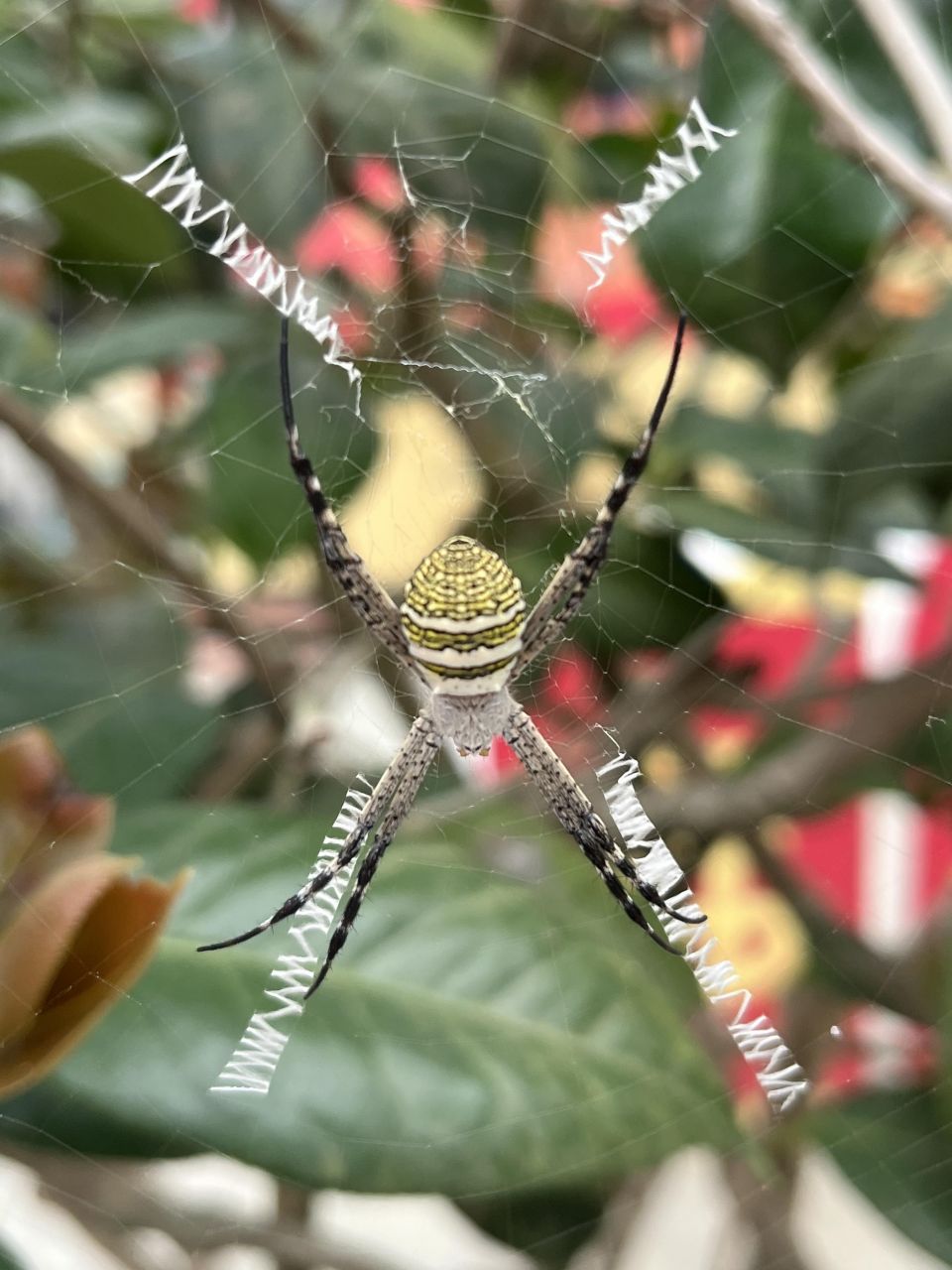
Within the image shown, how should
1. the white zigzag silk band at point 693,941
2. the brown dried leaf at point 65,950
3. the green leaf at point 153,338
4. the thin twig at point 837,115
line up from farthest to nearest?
the white zigzag silk band at point 693,941 → the green leaf at point 153,338 → the thin twig at point 837,115 → the brown dried leaf at point 65,950

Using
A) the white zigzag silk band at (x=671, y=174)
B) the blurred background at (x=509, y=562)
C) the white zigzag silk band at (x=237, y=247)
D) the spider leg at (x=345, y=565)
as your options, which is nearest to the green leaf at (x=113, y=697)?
the blurred background at (x=509, y=562)

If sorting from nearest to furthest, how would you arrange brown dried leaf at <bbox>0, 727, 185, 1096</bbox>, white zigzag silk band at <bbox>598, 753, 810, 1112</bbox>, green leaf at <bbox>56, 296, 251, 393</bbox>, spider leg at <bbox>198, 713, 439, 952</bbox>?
brown dried leaf at <bbox>0, 727, 185, 1096</bbox>
green leaf at <bbox>56, 296, 251, 393</bbox>
spider leg at <bbox>198, 713, 439, 952</bbox>
white zigzag silk band at <bbox>598, 753, 810, 1112</bbox>

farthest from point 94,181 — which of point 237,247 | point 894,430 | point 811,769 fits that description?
point 811,769

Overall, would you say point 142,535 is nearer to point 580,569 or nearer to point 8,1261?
point 580,569

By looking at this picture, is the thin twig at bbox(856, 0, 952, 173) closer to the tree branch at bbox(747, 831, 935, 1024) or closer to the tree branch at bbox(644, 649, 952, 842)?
the tree branch at bbox(644, 649, 952, 842)

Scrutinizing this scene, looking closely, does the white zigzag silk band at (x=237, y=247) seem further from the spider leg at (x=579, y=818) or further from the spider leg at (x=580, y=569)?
the spider leg at (x=579, y=818)

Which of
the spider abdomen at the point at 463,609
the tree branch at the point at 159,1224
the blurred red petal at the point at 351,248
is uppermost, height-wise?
the blurred red petal at the point at 351,248

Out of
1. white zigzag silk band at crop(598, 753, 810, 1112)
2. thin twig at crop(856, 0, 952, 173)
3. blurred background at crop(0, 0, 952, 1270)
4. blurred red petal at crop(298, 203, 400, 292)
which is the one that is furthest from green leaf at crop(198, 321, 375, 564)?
thin twig at crop(856, 0, 952, 173)
